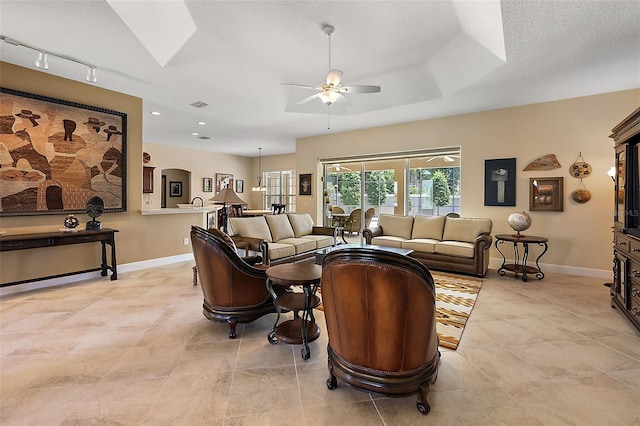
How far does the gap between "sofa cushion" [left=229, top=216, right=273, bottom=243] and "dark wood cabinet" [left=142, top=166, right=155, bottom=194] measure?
5.36m

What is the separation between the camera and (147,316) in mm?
3080

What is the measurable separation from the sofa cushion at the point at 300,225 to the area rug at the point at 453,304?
2.40 m

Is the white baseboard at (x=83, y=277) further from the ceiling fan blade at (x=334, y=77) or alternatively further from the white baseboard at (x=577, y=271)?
the white baseboard at (x=577, y=271)

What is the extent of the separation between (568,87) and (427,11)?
116 inches

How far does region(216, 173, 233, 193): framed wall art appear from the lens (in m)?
10.8

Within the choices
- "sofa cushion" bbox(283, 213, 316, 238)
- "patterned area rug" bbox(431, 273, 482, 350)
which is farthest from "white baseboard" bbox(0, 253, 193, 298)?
"patterned area rug" bbox(431, 273, 482, 350)

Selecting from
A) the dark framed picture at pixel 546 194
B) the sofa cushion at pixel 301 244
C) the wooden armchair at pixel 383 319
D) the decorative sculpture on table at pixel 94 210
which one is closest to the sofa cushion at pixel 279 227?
the sofa cushion at pixel 301 244

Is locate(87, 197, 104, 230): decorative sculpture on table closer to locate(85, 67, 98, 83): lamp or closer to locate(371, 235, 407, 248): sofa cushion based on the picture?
locate(85, 67, 98, 83): lamp

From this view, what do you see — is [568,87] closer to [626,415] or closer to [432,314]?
[626,415]

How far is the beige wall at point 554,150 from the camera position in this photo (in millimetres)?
4594

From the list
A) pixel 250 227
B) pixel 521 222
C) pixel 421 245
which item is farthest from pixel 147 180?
pixel 521 222

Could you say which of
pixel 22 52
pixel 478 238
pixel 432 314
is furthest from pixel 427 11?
pixel 22 52

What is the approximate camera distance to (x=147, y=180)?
8.80 meters

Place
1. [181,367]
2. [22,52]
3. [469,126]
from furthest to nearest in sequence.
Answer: [469,126] → [22,52] → [181,367]
